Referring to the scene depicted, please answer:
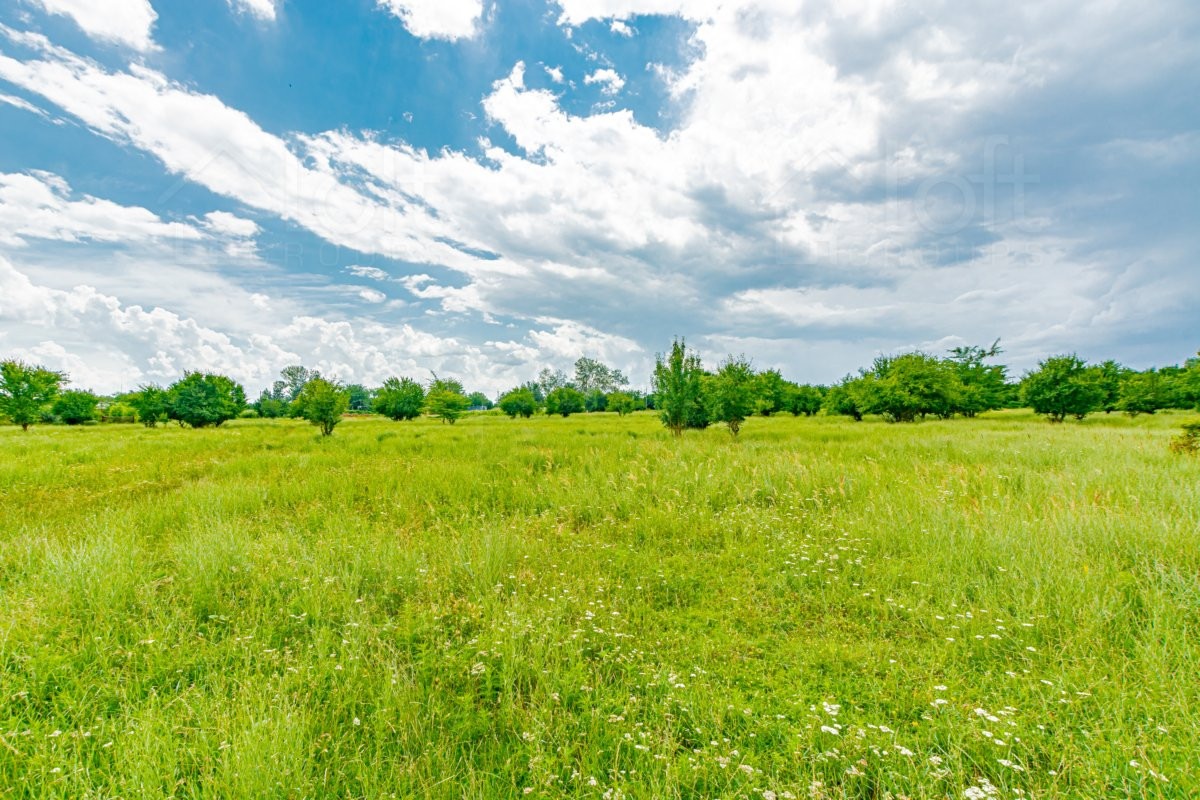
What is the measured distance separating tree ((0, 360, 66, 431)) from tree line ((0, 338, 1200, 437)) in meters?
0.05

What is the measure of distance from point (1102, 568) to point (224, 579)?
889 cm

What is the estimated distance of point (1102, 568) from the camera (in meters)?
4.03

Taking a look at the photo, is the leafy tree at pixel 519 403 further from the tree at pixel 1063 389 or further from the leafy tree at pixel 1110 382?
the leafy tree at pixel 1110 382

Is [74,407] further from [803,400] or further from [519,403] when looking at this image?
[803,400]

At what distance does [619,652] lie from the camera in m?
3.33

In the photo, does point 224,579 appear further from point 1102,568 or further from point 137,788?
point 1102,568

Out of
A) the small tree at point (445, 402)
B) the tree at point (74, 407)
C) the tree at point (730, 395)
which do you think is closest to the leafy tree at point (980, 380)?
the tree at point (730, 395)

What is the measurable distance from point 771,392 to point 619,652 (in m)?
55.4

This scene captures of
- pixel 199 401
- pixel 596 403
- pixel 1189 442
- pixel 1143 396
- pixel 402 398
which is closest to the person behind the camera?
pixel 1189 442

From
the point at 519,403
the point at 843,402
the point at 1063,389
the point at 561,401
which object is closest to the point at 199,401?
the point at 519,403

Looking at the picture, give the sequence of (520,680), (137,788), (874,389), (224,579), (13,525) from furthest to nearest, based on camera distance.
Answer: (874,389) → (13,525) → (224,579) → (520,680) → (137,788)

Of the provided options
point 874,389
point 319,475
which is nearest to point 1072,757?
point 319,475

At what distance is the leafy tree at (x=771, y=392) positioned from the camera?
51.2 m

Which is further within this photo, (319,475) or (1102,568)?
(319,475)
